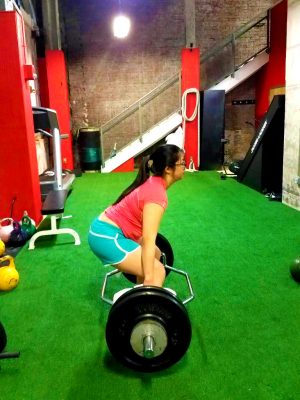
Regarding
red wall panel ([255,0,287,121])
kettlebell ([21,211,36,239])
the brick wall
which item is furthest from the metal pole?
kettlebell ([21,211,36,239])

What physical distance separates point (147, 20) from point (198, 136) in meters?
2.85

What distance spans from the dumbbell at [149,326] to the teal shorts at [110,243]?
0.35 metres

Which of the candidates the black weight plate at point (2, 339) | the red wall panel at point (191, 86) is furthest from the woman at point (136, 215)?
the red wall panel at point (191, 86)

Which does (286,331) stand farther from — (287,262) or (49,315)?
(49,315)

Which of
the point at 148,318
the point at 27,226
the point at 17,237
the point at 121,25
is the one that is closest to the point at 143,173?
the point at 148,318

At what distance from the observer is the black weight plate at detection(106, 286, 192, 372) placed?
1.57 m

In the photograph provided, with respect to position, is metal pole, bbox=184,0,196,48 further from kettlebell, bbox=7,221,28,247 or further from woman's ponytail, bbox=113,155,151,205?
woman's ponytail, bbox=113,155,151,205

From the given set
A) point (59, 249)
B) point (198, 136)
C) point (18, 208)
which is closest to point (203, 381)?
point (59, 249)

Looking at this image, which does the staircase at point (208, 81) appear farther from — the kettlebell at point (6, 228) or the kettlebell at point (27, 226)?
the kettlebell at point (6, 228)

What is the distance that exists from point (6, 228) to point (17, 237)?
148 millimetres

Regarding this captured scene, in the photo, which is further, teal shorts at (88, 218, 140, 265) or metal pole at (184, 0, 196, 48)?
metal pole at (184, 0, 196, 48)

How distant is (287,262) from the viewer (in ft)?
9.75

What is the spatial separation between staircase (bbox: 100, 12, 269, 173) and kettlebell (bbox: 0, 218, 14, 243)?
15.7 ft

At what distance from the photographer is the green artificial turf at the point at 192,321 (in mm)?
1634
